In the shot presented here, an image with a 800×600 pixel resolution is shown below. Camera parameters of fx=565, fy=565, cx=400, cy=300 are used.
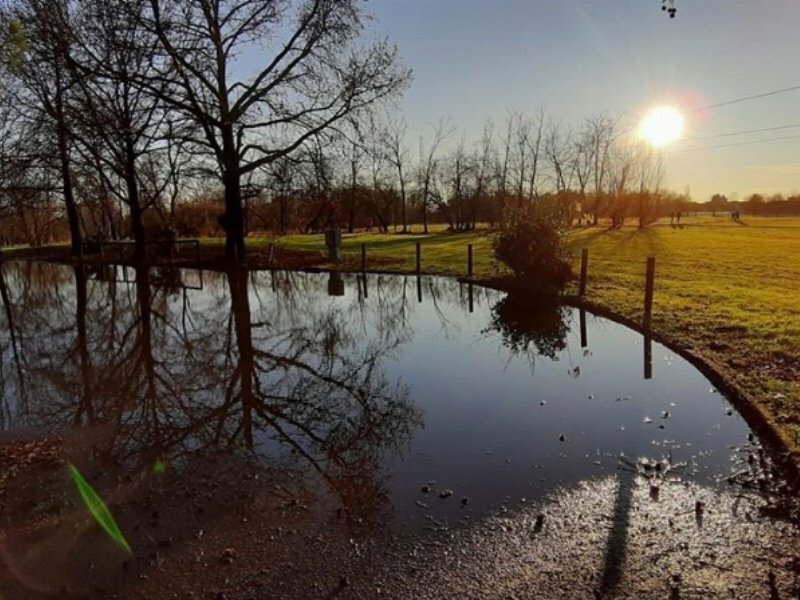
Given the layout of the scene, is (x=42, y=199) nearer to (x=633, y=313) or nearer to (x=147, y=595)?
(x=633, y=313)

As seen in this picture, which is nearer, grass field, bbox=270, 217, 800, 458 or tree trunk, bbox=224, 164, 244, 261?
grass field, bbox=270, 217, 800, 458

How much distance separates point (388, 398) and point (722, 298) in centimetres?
1085

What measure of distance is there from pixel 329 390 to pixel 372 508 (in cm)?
345

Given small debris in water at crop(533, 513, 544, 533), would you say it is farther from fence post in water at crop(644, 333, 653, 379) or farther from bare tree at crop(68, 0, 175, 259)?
bare tree at crop(68, 0, 175, 259)

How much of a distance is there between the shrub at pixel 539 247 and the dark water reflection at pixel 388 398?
9.22 ft

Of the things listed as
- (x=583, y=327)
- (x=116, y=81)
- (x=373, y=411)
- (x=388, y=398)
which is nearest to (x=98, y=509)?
(x=373, y=411)

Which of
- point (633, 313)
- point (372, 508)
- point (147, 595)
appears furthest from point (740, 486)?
point (633, 313)

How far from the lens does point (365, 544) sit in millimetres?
4090

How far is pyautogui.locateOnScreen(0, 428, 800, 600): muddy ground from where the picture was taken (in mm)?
3600

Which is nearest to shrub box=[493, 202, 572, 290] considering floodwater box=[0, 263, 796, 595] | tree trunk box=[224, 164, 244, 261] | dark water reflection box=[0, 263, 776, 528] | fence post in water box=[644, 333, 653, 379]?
dark water reflection box=[0, 263, 776, 528]

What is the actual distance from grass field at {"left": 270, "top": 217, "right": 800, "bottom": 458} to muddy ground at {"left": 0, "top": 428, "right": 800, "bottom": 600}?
204 cm

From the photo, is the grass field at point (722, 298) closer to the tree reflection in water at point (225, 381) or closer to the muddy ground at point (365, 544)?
the muddy ground at point (365, 544)

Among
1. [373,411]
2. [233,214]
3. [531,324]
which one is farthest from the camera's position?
[233,214]

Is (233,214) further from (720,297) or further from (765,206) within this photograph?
(765,206)
